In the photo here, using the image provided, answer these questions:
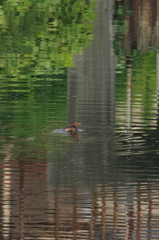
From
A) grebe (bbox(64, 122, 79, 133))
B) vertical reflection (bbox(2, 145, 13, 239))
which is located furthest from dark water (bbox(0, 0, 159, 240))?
grebe (bbox(64, 122, 79, 133))

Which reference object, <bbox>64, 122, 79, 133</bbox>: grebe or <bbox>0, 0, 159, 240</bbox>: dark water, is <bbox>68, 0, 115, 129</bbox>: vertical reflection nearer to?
<bbox>0, 0, 159, 240</bbox>: dark water

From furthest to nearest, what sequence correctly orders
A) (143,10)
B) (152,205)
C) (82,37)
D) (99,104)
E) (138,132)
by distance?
(143,10)
(82,37)
(99,104)
(138,132)
(152,205)

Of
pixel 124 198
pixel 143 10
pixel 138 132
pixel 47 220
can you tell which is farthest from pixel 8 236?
pixel 143 10

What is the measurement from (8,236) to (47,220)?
0.74 metres

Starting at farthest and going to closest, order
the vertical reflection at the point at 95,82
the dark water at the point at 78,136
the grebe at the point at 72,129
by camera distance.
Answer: the vertical reflection at the point at 95,82 < the grebe at the point at 72,129 < the dark water at the point at 78,136

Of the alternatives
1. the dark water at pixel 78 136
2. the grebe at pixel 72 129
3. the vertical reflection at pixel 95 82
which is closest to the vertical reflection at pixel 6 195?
the dark water at pixel 78 136

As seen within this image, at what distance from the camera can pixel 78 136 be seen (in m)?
16.5

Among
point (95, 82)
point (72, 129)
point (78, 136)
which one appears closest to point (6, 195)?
point (72, 129)

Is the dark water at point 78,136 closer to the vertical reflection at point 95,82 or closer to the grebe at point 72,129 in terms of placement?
the vertical reflection at point 95,82

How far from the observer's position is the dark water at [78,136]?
1150 centimetres

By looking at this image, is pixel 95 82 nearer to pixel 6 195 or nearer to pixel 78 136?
pixel 78 136

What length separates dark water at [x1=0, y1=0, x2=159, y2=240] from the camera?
11500 mm

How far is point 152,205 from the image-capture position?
473 inches

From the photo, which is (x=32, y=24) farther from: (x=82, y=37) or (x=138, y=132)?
(x=138, y=132)
